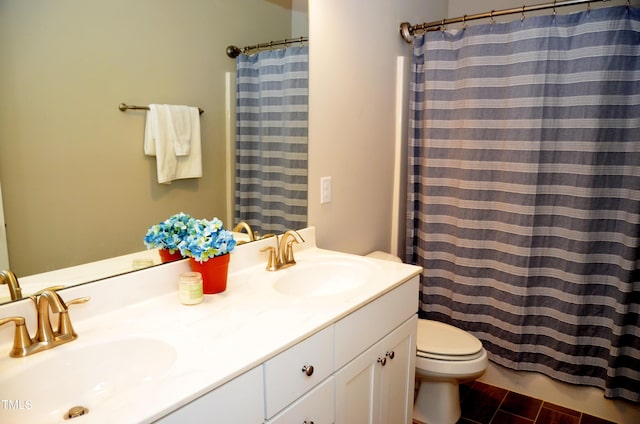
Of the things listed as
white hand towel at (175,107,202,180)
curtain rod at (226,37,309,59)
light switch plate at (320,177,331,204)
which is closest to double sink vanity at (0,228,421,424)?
white hand towel at (175,107,202,180)

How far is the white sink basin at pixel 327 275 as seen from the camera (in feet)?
5.26

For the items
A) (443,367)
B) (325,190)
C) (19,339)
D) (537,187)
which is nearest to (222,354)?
(19,339)

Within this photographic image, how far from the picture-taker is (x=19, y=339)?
94cm

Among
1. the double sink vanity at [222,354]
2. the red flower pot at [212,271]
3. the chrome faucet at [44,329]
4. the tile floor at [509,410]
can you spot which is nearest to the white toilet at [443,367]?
the tile floor at [509,410]

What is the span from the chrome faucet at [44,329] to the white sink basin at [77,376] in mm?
21

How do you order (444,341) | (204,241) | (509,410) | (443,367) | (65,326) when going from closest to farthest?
(65,326)
(204,241)
(443,367)
(444,341)
(509,410)

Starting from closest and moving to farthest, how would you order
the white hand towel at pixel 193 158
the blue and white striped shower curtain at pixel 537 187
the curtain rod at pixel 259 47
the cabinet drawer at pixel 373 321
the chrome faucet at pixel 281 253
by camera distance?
the cabinet drawer at pixel 373 321 < the white hand towel at pixel 193 158 < the curtain rod at pixel 259 47 < the chrome faucet at pixel 281 253 < the blue and white striped shower curtain at pixel 537 187

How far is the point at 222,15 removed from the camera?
1457mm

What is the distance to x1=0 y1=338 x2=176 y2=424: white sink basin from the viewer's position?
34.2 inches

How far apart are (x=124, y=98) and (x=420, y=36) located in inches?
65.5

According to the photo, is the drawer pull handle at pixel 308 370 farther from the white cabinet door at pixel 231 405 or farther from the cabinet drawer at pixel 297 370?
the white cabinet door at pixel 231 405

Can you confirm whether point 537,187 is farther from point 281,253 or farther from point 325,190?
point 281,253

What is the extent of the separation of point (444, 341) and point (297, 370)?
111cm

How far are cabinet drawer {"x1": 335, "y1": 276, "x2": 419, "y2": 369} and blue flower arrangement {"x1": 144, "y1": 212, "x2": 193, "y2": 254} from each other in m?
0.54
